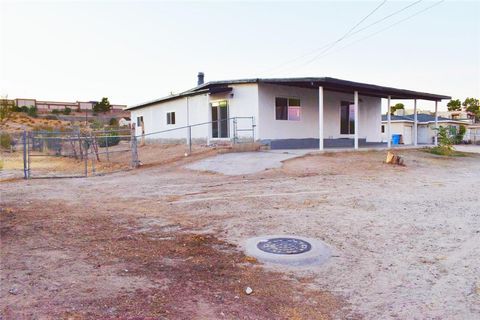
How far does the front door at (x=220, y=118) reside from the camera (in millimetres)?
19078

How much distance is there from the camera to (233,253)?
14.8ft

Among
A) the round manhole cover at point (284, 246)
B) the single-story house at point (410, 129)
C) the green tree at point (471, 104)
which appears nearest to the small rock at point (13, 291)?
the round manhole cover at point (284, 246)

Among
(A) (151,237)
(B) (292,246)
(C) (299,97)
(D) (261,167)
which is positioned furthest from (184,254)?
(C) (299,97)

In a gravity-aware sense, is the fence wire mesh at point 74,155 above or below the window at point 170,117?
Answer: below

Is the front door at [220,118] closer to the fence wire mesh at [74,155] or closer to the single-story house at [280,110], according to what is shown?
the single-story house at [280,110]

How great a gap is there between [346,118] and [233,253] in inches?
761

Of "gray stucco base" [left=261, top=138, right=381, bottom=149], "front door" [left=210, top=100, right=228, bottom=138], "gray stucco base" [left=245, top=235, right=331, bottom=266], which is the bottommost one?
"gray stucco base" [left=245, top=235, right=331, bottom=266]

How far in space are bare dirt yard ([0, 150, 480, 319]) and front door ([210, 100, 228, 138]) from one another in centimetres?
1017

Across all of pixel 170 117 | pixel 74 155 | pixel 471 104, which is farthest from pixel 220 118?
pixel 471 104

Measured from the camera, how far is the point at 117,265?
3902mm

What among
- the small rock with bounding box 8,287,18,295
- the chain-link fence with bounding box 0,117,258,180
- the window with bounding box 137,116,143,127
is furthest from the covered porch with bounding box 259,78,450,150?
the small rock with bounding box 8,287,18,295

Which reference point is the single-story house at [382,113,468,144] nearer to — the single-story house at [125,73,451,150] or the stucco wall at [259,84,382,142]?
the single-story house at [125,73,451,150]

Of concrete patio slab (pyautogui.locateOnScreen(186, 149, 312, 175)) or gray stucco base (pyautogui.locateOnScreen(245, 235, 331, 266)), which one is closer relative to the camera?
gray stucco base (pyautogui.locateOnScreen(245, 235, 331, 266))

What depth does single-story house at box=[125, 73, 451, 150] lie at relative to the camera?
17844 mm
